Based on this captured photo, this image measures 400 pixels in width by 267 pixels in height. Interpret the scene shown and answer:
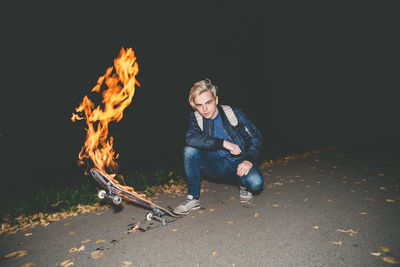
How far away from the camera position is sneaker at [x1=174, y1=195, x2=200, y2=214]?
4.11 metres

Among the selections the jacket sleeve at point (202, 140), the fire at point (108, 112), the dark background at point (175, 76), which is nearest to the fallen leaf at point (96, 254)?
the fire at point (108, 112)

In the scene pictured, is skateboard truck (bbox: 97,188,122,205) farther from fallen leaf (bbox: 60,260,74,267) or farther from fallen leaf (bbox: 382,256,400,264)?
fallen leaf (bbox: 382,256,400,264)

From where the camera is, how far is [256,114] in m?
16.9

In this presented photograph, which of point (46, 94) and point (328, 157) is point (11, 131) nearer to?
point (46, 94)

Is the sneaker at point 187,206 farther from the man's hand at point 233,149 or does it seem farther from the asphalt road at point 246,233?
the man's hand at point 233,149

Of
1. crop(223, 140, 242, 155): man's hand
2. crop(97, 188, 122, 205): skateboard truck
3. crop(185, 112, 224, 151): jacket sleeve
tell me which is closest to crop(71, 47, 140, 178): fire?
crop(97, 188, 122, 205): skateboard truck

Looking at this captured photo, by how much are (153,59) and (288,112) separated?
12784 millimetres

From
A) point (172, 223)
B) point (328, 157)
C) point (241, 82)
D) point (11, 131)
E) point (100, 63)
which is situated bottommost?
point (328, 157)

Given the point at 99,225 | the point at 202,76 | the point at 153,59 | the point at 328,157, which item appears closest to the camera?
the point at 99,225

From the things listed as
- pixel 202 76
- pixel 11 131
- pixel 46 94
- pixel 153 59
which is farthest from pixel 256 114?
pixel 11 131

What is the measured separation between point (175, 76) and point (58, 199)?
450 inches

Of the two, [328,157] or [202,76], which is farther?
[202,76]

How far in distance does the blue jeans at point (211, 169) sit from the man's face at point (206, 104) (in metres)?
0.70

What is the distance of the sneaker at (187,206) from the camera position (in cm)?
411
